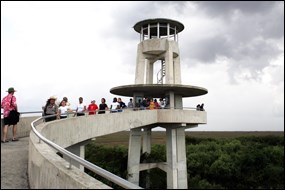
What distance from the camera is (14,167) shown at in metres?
7.12

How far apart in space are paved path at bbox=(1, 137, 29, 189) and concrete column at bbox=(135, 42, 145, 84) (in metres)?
15.0

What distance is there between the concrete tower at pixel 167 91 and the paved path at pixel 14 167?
44.5ft

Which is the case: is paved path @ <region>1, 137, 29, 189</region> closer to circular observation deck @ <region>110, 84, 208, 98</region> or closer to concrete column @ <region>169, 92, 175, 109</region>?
circular observation deck @ <region>110, 84, 208, 98</region>

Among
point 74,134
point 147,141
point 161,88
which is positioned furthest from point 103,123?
point 147,141

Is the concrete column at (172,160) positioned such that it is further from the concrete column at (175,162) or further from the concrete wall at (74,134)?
the concrete wall at (74,134)

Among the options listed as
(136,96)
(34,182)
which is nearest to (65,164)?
(34,182)

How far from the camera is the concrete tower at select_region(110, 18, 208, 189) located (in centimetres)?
2312

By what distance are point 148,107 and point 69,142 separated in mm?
9070

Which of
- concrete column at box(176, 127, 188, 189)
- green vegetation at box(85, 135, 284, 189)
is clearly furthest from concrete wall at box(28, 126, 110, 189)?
green vegetation at box(85, 135, 284, 189)

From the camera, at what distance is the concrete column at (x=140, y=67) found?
23.8 metres

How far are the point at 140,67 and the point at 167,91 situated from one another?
298cm

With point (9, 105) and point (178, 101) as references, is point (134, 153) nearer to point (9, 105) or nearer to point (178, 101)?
point (178, 101)

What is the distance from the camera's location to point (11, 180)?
6094mm

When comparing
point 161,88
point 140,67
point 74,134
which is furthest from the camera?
point 140,67
